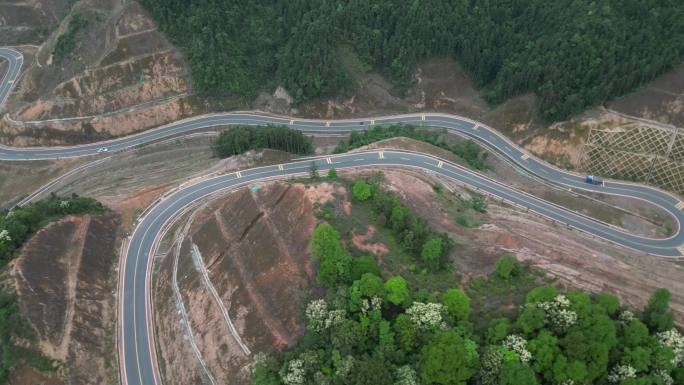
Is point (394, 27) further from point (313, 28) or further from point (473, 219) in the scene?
point (473, 219)

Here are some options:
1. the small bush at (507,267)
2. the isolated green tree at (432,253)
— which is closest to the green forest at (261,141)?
the isolated green tree at (432,253)

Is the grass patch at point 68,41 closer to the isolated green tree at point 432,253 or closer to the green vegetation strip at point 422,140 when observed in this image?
the green vegetation strip at point 422,140

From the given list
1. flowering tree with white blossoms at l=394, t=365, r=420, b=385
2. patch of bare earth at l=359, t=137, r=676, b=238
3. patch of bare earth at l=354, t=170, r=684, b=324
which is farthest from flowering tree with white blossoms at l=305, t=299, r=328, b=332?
patch of bare earth at l=359, t=137, r=676, b=238

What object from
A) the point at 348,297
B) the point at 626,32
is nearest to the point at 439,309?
the point at 348,297

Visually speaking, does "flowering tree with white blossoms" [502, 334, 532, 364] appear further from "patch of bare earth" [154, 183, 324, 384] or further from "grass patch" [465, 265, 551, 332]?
"patch of bare earth" [154, 183, 324, 384]

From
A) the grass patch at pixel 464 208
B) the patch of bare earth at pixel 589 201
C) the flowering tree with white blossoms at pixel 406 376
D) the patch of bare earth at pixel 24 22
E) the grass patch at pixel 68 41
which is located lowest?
the patch of bare earth at pixel 589 201
